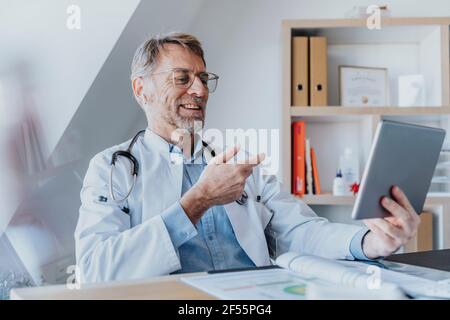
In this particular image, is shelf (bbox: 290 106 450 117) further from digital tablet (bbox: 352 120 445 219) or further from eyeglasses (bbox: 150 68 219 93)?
digital tablet (bbox: 352 120 445 219)

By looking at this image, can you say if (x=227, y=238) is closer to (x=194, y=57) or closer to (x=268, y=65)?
(x=194, y=57)

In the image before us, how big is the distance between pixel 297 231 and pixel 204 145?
304 mm

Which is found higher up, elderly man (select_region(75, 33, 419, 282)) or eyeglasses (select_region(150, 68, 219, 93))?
eyeglasses (select_region(150, 68, 219, 93))

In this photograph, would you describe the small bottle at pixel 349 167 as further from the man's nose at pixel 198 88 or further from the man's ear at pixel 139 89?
the man's ear at pixel 139 89

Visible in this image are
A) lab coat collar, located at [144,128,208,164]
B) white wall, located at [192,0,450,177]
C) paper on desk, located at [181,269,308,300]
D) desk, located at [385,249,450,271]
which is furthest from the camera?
white wall, located at [192,0,450,177]

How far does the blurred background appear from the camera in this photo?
1.06 meters

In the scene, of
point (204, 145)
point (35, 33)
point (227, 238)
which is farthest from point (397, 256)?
point (35, 33)

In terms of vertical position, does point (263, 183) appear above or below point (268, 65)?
below

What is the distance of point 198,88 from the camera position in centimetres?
114

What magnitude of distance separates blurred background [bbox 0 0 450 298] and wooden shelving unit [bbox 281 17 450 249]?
36cm

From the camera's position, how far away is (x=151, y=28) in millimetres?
1196

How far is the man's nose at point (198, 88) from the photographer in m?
1.12

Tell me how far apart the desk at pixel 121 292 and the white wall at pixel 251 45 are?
77cm

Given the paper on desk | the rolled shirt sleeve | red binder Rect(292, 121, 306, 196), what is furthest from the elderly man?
red binder Rect(292, 121, 306, 196)
